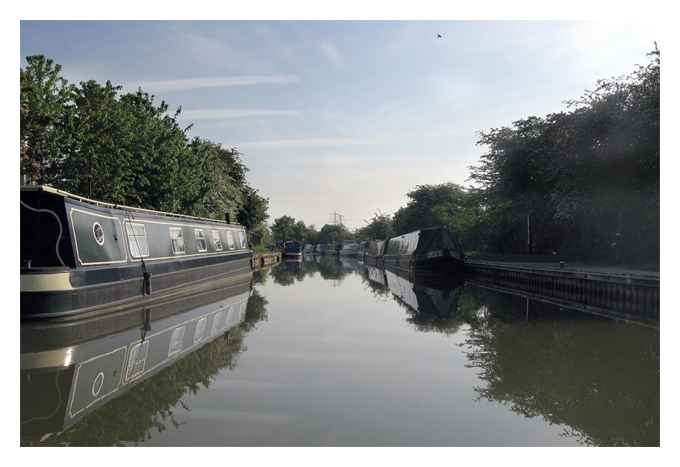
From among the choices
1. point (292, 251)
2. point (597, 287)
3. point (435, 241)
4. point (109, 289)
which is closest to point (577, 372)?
point (597, 287)

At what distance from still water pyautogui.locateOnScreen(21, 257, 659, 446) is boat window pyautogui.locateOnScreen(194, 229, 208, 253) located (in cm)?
784

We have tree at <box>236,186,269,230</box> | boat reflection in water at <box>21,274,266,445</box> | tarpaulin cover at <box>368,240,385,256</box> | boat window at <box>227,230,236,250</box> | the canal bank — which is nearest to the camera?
boat reflection in water at <box>21,274,266,445</box>

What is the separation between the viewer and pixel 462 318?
1441 cm

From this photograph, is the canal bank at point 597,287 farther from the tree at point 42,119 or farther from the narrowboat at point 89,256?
the tree at point 42,119

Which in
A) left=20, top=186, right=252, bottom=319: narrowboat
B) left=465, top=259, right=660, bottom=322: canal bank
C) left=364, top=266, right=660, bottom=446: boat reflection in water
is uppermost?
left=20, top=186, right=252, bottom=319: narrowboat

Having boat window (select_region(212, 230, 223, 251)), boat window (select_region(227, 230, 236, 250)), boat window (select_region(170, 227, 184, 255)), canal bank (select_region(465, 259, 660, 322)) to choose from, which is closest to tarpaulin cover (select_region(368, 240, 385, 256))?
boat window (select_region(227, 230, 236, 250))

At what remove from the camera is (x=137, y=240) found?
15.5 meters

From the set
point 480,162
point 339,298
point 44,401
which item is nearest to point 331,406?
point 44,401

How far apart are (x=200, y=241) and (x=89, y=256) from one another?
925 centimetres

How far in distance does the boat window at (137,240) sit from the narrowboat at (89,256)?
0.09 feet

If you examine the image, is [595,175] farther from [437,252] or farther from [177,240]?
[177,240]

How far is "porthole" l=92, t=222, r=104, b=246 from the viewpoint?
1298 centimetres

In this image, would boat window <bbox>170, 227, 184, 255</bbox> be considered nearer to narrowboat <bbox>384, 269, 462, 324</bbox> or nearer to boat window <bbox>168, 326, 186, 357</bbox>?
boat window <bbox>168, 326, 186, 357</bbox>

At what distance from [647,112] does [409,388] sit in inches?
571
